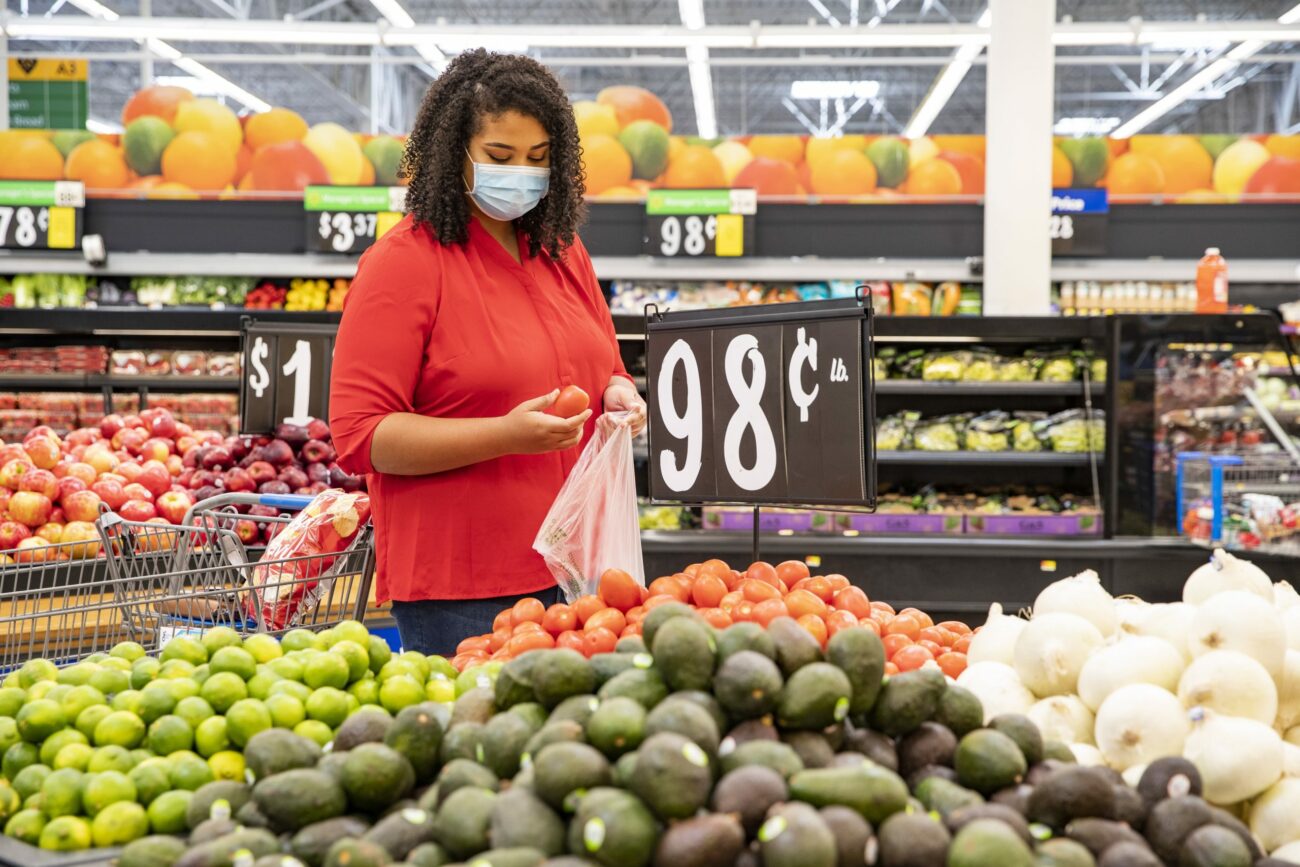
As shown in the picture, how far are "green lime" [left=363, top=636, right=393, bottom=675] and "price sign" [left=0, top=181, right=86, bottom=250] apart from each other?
6127 mm

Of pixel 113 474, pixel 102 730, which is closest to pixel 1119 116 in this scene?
pixel 113 474

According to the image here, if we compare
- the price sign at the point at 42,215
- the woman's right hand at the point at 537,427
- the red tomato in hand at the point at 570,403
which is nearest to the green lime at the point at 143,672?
the woman's right hand at the point at 537,427

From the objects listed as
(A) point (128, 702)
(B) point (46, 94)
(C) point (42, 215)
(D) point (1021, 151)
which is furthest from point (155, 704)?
(B) point (46, 94)

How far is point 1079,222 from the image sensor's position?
654 centimetres

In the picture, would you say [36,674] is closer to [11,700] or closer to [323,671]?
[11,700]

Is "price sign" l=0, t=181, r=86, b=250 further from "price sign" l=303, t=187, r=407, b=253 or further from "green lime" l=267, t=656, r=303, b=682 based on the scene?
"green lime" l=267, t=656, r=303, b=682

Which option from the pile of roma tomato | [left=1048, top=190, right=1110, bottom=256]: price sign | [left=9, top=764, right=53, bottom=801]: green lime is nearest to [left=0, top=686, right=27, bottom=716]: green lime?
[left=9, top=764, right=53, bottom=801]: green lime

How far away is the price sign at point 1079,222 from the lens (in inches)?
257

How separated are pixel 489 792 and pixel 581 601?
2.81 feet

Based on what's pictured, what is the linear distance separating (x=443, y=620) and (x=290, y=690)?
643 mm

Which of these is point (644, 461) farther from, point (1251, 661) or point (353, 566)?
Result: point (1251, 661)

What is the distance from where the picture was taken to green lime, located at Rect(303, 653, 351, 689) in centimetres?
158

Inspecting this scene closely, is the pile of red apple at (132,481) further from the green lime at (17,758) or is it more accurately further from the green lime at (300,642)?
the green lime at (17,758)

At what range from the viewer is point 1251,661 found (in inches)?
58.0
